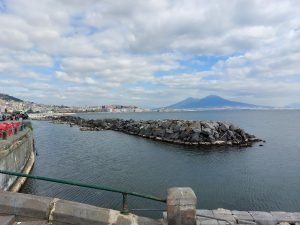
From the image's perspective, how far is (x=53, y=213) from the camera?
616 cm

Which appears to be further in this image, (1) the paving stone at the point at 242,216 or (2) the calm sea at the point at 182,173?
(2) the calm sea at the point at 182,173

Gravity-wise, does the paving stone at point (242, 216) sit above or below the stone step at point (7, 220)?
below

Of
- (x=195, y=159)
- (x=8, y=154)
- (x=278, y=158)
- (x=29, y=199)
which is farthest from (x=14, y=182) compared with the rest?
(x=278, y=158)

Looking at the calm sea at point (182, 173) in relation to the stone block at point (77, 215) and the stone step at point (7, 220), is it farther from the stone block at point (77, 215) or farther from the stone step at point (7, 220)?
the stone step at point (7, 220)

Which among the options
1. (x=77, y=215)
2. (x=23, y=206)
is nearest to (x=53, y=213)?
(x=77, y=215)

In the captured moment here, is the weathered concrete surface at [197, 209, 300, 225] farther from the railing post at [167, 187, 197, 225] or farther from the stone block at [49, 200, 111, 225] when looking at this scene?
the stone block at [49, 200, 111, 225]

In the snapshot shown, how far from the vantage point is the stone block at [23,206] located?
6.11 m

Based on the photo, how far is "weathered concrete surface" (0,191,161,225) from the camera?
6113 millimetres

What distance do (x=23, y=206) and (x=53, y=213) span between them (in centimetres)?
67

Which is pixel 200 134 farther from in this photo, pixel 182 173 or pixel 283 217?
pixel 283 217

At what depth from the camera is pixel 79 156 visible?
37.8m

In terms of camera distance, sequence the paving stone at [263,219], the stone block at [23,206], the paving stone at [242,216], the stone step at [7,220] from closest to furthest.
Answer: the stone step at [7,220], the stone block at [23,206], the paving stone at [263,219], the paving stone at [242,216]

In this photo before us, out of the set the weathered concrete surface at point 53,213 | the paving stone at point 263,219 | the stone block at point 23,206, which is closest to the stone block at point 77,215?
the weathered concrete surface at point 53,213

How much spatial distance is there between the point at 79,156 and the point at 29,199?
32.5 m
